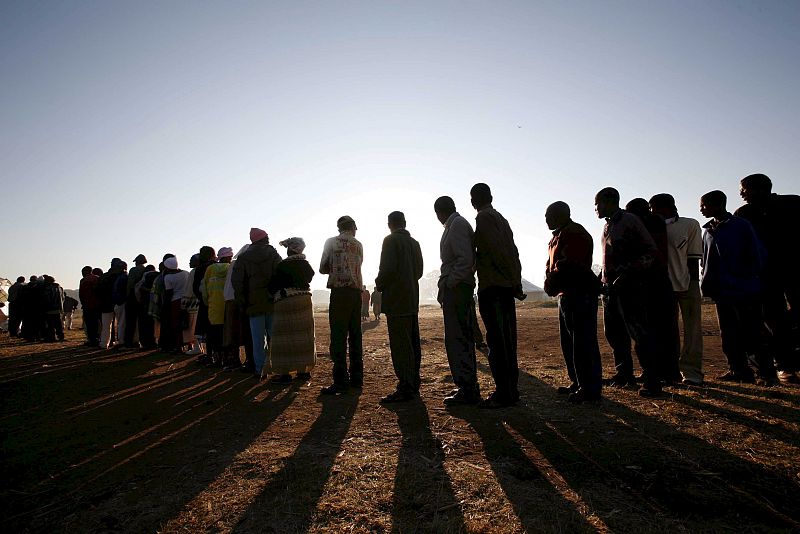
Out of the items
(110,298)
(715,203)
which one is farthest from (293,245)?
(110,298)

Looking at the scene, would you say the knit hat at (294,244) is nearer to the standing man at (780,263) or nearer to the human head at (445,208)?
the human head at (445,208)

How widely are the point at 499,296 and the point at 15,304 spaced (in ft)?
58.4

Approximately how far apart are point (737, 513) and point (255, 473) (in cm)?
289

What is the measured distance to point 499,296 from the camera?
15.6 ft

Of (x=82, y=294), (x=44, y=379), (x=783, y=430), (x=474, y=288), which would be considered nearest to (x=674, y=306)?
(x=783, y=430)

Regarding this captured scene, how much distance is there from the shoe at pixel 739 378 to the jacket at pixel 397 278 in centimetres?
403

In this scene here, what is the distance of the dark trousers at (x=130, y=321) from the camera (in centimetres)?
1127

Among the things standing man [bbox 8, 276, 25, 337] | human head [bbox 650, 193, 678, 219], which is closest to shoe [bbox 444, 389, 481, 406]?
human head [bbox 650, 193, 678, 219]

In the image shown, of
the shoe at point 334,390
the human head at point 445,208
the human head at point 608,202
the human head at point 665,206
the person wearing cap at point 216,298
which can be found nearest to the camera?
the human head at point 608,202

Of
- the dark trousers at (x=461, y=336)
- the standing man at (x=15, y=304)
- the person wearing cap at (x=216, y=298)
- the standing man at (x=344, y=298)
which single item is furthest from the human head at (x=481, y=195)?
the standing man at (x=15, y=304)

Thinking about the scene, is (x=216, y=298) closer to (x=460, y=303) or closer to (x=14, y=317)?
(x=460, y=303)

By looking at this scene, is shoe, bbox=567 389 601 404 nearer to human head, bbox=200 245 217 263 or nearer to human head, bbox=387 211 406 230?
human head, bbox=387 211 406 230

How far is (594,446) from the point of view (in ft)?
11.3

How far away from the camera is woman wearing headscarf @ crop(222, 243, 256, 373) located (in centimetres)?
739
